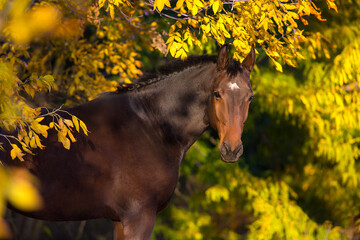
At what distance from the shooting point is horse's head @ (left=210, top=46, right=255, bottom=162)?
4668 mm

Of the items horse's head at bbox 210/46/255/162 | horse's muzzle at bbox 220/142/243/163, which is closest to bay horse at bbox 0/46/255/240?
horse's head at bbox 210/46/255/162

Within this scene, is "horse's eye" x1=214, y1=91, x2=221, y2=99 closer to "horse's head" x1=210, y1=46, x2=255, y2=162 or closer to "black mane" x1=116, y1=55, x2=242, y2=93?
"horse's head" x1=210, y1=46, x2=255, y2=162

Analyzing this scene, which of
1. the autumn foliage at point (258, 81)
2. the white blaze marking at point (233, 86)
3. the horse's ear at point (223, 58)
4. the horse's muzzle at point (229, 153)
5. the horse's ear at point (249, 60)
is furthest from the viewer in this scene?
the autumn foliage at point (258, 81)

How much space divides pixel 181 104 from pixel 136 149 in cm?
61

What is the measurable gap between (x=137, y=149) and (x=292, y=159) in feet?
31.8

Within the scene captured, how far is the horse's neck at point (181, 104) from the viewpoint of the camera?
5145 mm

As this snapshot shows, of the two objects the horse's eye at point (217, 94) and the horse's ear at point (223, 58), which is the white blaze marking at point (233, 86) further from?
the horse's ear at point (223, 58)

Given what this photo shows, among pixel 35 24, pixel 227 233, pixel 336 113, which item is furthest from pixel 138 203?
pixel 227 233

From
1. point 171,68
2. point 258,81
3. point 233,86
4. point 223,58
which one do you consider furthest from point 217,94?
point 258,81

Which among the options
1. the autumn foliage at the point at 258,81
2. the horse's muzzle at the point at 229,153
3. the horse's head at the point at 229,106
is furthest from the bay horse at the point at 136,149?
the autumn foliage at the point at 258,81

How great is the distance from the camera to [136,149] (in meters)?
5.06

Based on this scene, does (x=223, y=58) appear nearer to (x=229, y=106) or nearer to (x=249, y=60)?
(x=249, y=60)

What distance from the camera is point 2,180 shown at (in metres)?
2.03

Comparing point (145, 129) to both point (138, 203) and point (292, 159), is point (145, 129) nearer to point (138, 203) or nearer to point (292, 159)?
point (138, 203)
